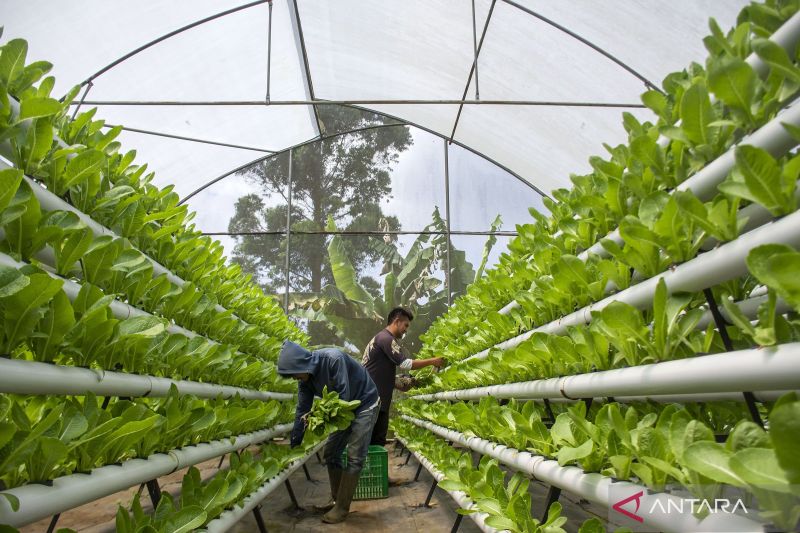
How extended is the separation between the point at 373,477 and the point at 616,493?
3720 mm

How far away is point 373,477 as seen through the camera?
4.80 metres

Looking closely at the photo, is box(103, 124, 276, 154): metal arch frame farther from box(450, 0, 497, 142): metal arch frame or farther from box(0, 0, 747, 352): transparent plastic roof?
box(450, 0, 497, 142): metal arch frame

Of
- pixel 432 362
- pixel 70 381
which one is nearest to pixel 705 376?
pixel 70 381

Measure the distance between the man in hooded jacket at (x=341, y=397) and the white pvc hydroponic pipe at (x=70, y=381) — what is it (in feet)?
5.93

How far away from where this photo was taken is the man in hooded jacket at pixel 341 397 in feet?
13.1

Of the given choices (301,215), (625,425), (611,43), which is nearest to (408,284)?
(301,215)

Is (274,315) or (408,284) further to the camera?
(408,284)

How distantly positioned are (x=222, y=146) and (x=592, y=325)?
786 cm

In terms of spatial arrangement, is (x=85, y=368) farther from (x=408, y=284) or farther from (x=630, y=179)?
(x=408, y=284)

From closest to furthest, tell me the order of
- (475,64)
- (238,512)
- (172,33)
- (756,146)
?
(756,146) → (238,512) → (475,64) → (172,33)

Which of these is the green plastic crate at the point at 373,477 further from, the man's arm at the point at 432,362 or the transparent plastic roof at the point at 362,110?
the transparent plastic roof at the point at 362,110

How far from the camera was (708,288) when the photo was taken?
1.27 meters

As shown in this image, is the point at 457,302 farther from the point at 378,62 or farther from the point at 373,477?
the point at 378,62

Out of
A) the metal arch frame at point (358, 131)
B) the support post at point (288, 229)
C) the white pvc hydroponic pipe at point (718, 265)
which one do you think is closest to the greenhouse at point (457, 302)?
the white pvc hydroponic pipe at point (718, 265)
